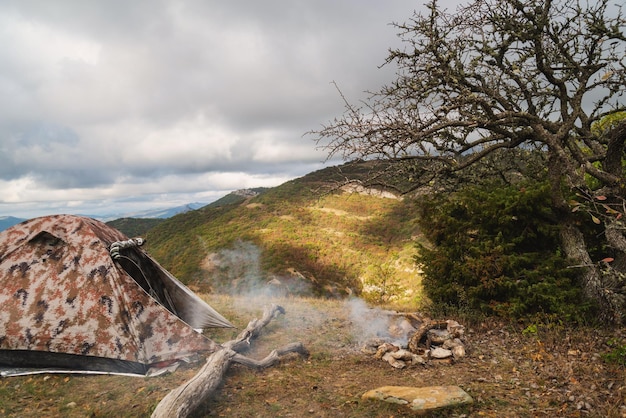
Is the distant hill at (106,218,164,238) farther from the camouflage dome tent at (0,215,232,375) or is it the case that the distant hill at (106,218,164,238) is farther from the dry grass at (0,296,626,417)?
the dry grass at (0,296,626,417)

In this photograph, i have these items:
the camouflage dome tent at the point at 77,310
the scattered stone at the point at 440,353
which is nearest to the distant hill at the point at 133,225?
the camouflage dome tent at the point at 77,310

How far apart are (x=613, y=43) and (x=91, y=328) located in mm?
12308

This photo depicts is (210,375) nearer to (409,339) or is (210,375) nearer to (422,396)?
(422,396)

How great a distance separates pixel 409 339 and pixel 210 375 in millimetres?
4032

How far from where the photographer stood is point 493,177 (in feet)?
34.1

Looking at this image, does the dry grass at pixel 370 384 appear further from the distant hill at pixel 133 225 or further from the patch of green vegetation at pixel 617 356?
the distant hill at pixel 133 225

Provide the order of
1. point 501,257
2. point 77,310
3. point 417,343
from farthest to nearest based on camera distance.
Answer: point 501,257
point 417,343
point 77,310

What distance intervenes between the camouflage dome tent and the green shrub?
227 inches

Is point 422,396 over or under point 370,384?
over

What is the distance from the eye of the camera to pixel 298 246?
4144 cm

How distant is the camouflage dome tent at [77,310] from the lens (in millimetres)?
6195

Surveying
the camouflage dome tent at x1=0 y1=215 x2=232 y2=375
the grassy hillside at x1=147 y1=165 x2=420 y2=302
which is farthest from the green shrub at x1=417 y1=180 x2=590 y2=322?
the grassy hillside at x1=147 y1=165 x2=420 y2=302

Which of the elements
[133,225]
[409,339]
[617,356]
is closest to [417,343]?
[409,339]

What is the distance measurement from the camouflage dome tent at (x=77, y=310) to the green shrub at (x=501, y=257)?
5763 millimetres
